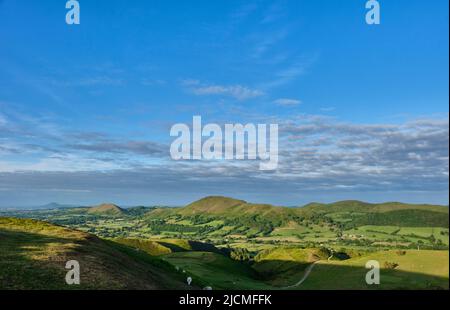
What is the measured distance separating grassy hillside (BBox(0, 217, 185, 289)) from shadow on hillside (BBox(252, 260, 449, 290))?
46.8 meters

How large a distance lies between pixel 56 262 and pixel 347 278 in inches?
3442

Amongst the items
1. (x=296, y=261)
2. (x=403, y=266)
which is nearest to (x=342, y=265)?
(x=403, y=266)

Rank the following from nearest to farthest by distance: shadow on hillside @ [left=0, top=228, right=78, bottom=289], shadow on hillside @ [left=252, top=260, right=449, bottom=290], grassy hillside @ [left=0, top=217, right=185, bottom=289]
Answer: shadow on hillside @ [left=0, top=228, right=78, bottom=289] < grassy hillside @ [left=0, top=217, right=185, bottom=289] < shadow on hillside @ [left=252, top=260, right=449, bottom=290]

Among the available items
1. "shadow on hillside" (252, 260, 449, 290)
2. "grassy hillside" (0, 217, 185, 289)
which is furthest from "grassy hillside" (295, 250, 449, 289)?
"grassy hillside" (0, 217, 185, 289)

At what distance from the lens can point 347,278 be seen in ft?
356

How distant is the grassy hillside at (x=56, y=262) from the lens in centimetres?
4000

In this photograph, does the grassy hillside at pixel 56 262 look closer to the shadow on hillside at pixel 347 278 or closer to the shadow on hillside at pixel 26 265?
the shadow on hillside at pixel 26 265

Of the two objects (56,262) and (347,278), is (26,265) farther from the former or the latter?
(347,278)

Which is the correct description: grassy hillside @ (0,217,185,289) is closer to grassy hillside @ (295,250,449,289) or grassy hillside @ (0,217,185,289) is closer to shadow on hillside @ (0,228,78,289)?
shadow on hillside @ (0,228,78,289)

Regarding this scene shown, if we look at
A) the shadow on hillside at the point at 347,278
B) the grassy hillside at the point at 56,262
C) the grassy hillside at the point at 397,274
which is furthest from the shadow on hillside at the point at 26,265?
the grassy hillside at the point at 397,274

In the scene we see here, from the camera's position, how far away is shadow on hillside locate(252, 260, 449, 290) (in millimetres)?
79000

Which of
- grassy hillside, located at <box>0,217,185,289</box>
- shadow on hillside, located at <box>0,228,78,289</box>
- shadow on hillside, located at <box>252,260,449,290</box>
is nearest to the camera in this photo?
shadow on hillside, located at <box>0,228,78,289</box>
